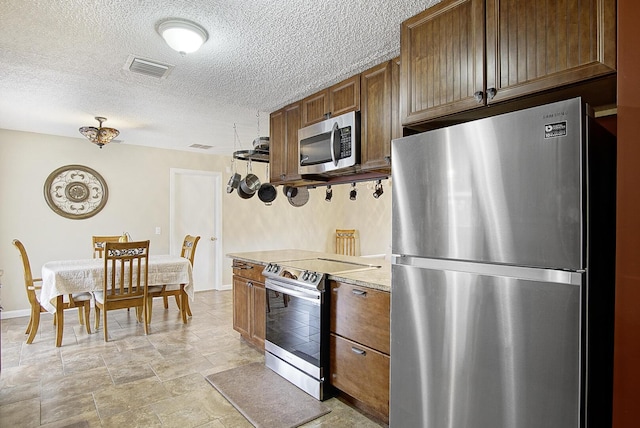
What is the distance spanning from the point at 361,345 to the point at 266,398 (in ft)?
2.80

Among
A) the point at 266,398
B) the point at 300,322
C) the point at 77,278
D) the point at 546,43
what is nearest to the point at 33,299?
the point at 77,278

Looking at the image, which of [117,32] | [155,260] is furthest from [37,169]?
[117,32]

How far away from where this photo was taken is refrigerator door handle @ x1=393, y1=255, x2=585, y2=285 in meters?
1.19

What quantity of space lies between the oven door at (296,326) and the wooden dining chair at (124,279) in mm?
1639

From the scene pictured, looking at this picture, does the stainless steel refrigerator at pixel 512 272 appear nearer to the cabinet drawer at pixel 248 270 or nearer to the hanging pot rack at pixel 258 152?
the cabinet drawer at pixel 248 270

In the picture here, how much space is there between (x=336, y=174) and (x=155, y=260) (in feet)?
8.67

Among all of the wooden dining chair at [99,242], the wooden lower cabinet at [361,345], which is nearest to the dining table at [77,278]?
the wooden dining chair at [99,242]

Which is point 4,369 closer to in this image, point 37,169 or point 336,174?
point 37,169

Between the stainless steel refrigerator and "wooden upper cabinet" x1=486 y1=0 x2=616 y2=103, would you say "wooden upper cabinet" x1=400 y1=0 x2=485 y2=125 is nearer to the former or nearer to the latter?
"wooden upper cabinet" x1=486 y1=0 x2=616 y2=103

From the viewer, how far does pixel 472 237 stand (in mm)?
1428

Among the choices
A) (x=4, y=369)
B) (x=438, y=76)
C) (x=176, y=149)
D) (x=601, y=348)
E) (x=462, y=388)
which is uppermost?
(x=176, y=149)

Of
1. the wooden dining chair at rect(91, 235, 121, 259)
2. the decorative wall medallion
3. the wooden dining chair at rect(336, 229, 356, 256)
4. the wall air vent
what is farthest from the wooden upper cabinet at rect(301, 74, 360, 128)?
the wooden dining chair at rect(336, 229, 356, 256)

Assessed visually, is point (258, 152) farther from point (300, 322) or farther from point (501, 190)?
point (501, 190)

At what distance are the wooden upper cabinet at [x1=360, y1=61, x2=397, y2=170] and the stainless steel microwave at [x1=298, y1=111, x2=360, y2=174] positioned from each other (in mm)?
66
